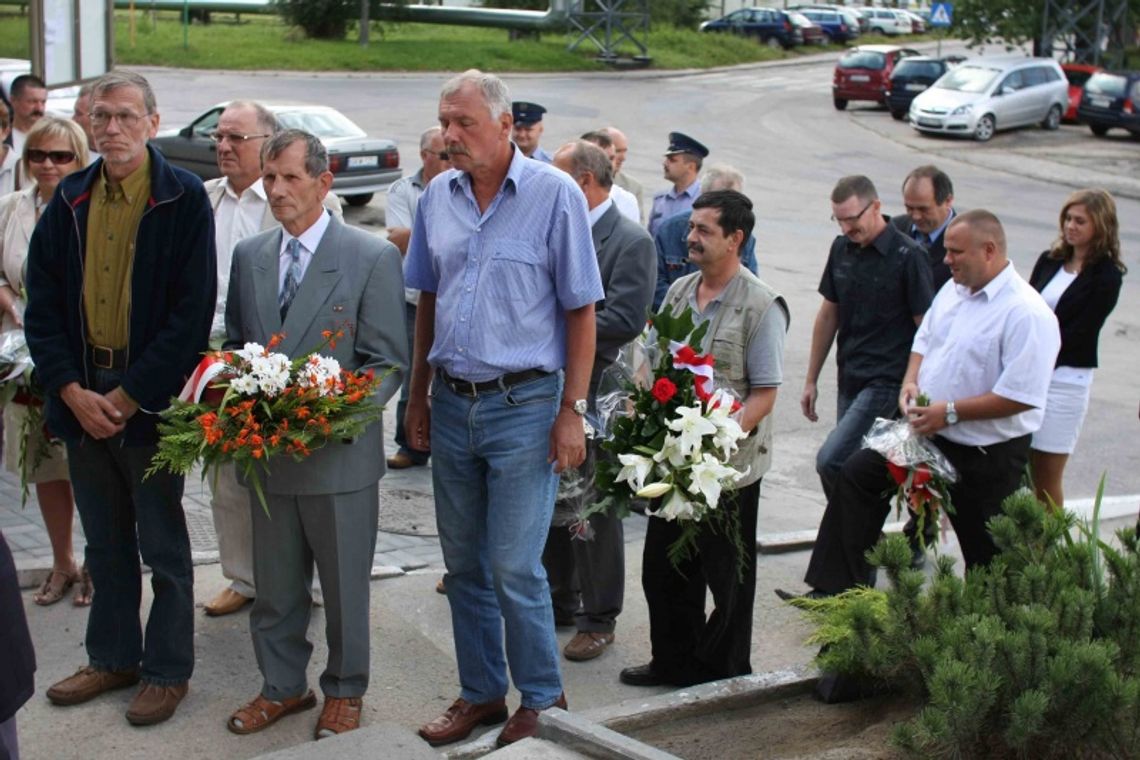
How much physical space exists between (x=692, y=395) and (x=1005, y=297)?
5.92 feet

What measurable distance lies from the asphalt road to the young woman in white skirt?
2.02m

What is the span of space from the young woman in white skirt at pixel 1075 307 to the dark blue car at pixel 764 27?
53420mm

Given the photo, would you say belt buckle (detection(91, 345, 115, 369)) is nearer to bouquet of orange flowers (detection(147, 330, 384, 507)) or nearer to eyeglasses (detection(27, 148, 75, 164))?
bouquet of orange flowers (detection(147, 330, 384, 507))

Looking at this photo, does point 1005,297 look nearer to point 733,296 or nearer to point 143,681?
point 733,296

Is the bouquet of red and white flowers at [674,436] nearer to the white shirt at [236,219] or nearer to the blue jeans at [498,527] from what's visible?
the blue jeans at [498,527]

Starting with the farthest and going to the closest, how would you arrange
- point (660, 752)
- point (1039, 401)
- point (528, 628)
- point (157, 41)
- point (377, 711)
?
point (157, 41)
point (1039, 401)
point (377, 711)
point (528, 628)
point (660, 752)

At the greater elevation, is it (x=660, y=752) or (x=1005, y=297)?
(x=1005, y=297)

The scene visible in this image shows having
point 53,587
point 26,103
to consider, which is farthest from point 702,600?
point 26,103

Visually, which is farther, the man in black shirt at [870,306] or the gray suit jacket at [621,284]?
the man in black shirt at [870,306]

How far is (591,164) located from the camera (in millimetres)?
6633

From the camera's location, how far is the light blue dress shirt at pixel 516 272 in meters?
5.00

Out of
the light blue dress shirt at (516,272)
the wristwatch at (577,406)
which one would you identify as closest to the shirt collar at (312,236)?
the light blue dress shirt at (516,272)

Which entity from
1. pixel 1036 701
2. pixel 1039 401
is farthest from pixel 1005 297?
pixel 1036 701

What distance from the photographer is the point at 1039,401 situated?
6.14m
